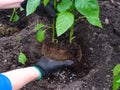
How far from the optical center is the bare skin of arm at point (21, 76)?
150 cm

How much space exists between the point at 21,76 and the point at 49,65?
9.3 inches

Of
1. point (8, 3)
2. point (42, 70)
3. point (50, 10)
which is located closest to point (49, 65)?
point (42, 70)

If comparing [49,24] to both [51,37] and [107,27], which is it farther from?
[107,27]

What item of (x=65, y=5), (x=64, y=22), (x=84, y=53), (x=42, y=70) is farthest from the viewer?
(x=84, y=53)

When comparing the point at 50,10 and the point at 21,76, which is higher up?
the point at 50,10

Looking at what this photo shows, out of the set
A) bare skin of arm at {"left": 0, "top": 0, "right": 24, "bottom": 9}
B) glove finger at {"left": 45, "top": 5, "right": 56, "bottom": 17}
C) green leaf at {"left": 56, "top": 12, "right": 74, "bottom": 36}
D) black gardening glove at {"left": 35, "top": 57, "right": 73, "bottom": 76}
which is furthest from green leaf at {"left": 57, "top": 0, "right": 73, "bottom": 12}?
bare skin of arm at {"left": 0, "top": 0, "right": 24, "bottom": 9}

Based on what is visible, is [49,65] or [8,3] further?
[8,3]

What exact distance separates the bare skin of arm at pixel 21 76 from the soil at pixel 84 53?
0.41 feet

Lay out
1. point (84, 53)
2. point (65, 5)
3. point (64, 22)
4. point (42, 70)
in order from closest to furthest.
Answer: point (64, 22), point (65, 5), point (42, 70), point (84, 53)

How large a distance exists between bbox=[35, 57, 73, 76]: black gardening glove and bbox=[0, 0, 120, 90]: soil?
75 millimetres

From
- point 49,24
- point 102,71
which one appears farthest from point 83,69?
point 49,24

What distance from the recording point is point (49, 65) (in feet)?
5.68

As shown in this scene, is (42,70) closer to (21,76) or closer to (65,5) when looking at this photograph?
(21,76)

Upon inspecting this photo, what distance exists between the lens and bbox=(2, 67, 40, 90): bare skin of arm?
1505 millimetres
